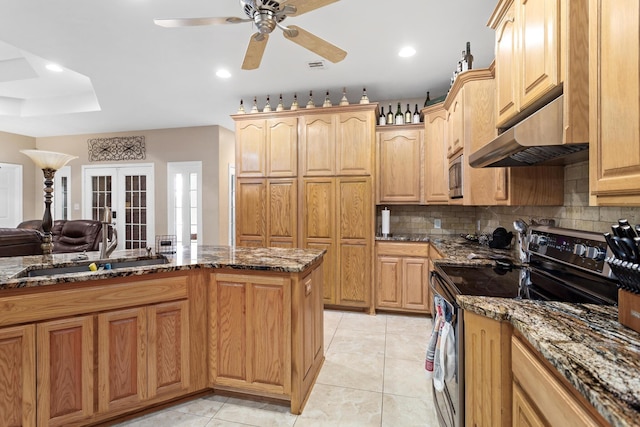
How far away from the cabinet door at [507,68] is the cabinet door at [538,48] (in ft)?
0.28

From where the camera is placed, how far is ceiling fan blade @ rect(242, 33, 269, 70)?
1940mm

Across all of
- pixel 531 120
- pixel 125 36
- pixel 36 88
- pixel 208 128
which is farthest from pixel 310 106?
pixel 36 88

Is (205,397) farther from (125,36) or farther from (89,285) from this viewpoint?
(125,36)

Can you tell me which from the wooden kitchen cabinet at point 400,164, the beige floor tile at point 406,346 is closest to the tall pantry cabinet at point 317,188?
the wooden kitchen cabinet at point 400,164

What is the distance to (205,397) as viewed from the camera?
2.02 m

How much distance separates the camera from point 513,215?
2783 millimetres

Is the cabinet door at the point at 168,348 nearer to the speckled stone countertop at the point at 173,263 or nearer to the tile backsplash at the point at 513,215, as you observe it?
the speckled stone countertop at the point at 173,263

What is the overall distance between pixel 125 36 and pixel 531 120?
3296 millimetres

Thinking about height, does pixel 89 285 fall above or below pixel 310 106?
below

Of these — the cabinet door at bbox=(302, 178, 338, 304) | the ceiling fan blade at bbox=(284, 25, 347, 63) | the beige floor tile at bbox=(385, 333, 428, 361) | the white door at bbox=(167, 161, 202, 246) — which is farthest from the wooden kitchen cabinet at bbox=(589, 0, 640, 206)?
the white door at bbox=(167, 161, 202, 246)

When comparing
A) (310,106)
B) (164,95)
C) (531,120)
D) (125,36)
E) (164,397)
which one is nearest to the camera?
(531,120)

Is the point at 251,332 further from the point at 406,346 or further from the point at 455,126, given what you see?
the point at 455,126

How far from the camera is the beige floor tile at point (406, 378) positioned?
2.10 meters

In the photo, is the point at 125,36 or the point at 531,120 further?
the point at 125,36
